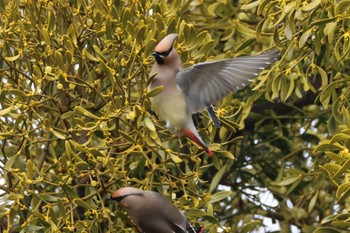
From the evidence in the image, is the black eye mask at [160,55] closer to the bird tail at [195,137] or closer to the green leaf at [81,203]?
the bird tail at [195,137]

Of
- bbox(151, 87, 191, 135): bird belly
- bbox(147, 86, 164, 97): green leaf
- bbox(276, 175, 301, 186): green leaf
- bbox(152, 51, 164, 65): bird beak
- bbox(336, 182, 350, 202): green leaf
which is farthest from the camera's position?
bbox(276, 175, 301, 186): green leaf

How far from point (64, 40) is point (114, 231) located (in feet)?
1.64

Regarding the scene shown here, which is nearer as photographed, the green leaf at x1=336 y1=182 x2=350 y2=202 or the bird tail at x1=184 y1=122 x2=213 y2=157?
the green leaf at x1=336 y1=182 x2=350 y2=202

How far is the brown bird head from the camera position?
2492 millimetres

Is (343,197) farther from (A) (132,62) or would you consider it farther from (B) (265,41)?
(B) (265,41)

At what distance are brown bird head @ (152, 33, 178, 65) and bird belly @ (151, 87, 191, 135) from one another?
0.12 meters

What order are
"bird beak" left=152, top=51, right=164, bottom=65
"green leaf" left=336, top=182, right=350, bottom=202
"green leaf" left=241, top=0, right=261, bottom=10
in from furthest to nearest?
"green leaf" left=241, top=0, right=261, bottom=10
"bird beak" left=152, top=51, right=164, bottom=65
"green leaf" left=336, top=182, right=350, bottom=202

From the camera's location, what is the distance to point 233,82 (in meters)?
2.62

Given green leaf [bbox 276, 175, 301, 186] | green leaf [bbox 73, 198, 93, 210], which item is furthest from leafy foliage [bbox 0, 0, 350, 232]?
green leaf [bbox 276, 175, 301, 186]

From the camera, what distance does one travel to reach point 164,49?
2492 mm

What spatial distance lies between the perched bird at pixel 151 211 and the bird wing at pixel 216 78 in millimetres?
263

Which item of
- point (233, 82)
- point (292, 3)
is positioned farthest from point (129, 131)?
point (292, 3)

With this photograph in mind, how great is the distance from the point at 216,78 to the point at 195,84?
60 millimetres

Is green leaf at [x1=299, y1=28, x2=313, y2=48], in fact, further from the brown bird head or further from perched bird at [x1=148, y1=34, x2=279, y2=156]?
the brown bird head
